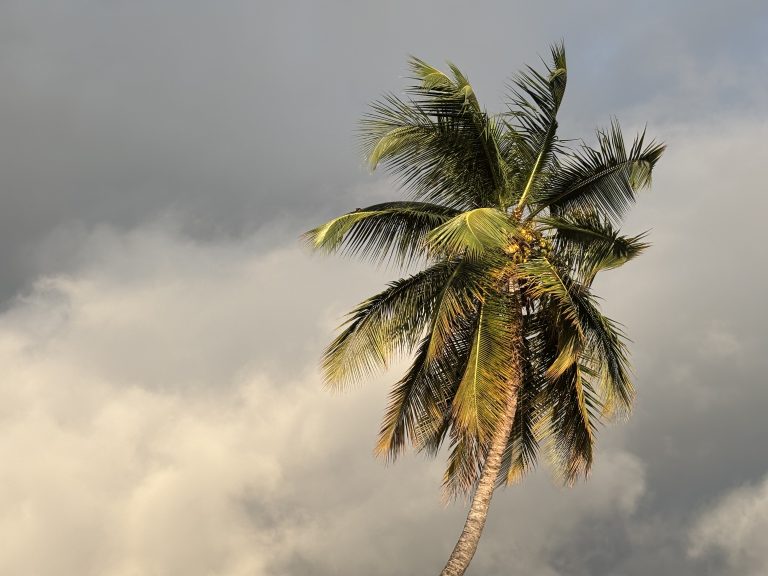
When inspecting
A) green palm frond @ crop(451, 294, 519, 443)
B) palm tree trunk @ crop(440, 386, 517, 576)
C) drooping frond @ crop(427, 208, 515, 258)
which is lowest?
palm tree trunk @ crop(440, 386, 517, 576)

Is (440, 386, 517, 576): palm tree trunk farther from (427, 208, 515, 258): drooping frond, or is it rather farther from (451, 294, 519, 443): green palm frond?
(427, 208, 515, 258): drooping frond

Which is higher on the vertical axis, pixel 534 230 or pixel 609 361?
pixel 534 230

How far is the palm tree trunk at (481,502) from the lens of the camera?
19.2 m

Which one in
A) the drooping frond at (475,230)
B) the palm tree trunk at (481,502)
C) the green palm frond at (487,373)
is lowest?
the palm tree trunk at (481,502)

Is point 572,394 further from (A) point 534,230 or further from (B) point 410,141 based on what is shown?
(B) point 410,141

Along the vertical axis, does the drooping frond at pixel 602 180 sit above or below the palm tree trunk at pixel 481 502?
above

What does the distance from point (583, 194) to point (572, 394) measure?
14.2 ft

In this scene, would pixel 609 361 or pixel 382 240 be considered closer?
pixel 609 361

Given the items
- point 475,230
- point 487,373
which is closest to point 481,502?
point 487,373

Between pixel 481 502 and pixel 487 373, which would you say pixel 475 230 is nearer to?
pixel 487 373

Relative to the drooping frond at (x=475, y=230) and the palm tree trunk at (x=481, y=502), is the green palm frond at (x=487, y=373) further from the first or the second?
the drooping frond at (x=475, y=230)

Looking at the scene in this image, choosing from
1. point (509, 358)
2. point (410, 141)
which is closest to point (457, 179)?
point (410, 141)

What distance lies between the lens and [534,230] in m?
21.4

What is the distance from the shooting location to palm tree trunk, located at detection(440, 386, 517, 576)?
19250 millimetres
